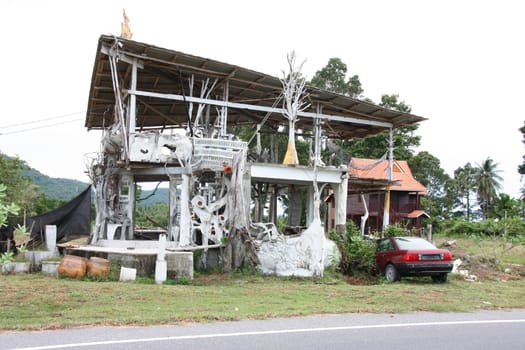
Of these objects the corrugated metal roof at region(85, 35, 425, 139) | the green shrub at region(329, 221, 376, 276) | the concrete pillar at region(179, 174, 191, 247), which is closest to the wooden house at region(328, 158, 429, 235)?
the corrugated metal roof at region(85, 35, 425, 139)

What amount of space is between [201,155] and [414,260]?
739cm

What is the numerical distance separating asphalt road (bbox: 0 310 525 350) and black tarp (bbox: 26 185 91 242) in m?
12.9

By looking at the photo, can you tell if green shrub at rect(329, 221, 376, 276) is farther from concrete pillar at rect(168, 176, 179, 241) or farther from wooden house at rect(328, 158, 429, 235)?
wooden house at rect(328, 158, 429, 235)

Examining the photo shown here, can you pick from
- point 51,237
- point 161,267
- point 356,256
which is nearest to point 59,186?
point 51,237

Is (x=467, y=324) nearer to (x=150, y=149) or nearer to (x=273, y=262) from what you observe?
(x=273, y=262)

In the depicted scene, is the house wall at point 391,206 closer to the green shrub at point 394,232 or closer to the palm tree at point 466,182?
the green shrub at point 394,232

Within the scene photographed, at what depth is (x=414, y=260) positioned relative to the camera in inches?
586

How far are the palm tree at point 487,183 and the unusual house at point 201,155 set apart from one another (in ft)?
150

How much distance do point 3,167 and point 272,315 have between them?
3126 centimetres

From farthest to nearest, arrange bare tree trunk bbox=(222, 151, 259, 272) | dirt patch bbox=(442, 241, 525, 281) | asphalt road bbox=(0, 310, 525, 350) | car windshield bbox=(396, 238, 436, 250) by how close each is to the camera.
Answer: dirt patch bbox=(442, 241, 525, 281) → car windshield bbox=(396, 238, 436, 250) → bare tree trunk bbox=(222, 151, 259, 272) → asphalt road bbox=(0, 310, 525, 350)

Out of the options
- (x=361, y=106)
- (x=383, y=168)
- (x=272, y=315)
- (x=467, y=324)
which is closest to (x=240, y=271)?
(x=272, y=315)

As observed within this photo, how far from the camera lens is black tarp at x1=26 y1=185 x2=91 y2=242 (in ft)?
62.8

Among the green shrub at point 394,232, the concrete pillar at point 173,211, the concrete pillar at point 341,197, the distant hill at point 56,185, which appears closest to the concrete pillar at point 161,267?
the concrete pillar at point 173,211

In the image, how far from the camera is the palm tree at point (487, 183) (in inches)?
2574
